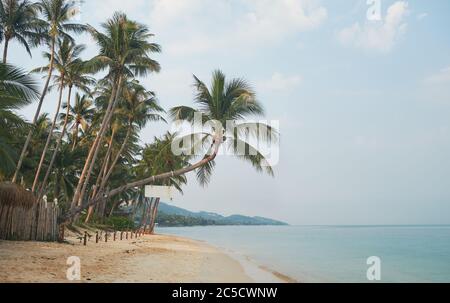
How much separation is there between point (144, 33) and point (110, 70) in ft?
8.34

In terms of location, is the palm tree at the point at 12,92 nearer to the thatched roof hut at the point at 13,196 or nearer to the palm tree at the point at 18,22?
the thatched roof hut at the point at 13,196

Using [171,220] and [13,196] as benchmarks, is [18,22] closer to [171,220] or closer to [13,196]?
[13,196]

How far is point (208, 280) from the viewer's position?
33.1 ft

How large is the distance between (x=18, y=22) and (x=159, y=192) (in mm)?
15787

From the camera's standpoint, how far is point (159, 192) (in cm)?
3103

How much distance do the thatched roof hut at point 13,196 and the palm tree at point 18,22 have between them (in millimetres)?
9362

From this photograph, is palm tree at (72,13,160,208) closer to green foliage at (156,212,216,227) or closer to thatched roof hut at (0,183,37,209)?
thatched roof hut at (0,183,37,209)

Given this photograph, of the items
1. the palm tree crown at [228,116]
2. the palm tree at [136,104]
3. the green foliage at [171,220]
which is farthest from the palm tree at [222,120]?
the green foliage at [171,220]

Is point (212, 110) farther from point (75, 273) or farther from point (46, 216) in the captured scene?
point (75, 273)

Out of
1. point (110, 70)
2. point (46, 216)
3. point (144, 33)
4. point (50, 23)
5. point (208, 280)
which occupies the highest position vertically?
point (50, 23)

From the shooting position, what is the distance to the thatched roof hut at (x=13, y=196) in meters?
13.5

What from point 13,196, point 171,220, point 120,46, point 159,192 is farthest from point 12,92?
point 171,220

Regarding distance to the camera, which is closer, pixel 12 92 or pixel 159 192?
pixel 12 92
